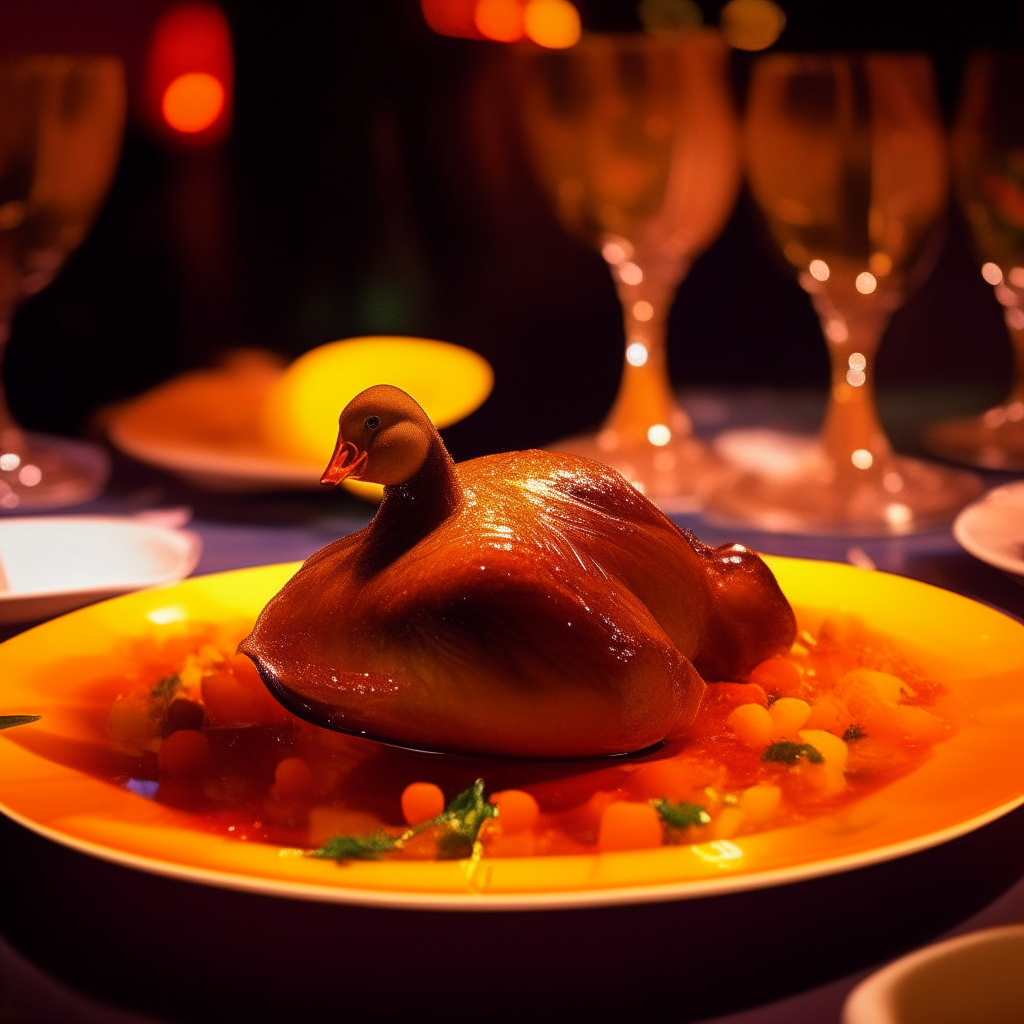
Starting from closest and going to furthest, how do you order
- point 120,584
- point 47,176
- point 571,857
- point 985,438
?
point 571,857 → point 120,584 → point 47,176 → point 985,438

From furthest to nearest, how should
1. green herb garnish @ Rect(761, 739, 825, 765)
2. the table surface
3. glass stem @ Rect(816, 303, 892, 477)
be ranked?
glass stem @ Rect(816, 303, 892, 477) < the table surface < green herb garnish @ Rect(761, 739, 825, 765)

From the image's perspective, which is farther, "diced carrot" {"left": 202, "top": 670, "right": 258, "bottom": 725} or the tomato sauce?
Result: "diced carrot" {"left": 202, "top": 670, "right": 258, "bottom": 725}

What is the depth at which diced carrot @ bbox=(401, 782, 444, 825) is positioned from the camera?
70 centimetres

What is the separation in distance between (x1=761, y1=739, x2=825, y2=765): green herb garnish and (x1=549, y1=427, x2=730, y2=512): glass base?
83cm

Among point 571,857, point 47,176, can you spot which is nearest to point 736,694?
point 571,857

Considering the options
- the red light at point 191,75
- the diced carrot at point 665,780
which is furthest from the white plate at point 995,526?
the red light at point 191,75

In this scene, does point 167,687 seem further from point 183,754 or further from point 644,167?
point 644,167

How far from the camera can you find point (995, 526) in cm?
126

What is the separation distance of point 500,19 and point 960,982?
1.91 m

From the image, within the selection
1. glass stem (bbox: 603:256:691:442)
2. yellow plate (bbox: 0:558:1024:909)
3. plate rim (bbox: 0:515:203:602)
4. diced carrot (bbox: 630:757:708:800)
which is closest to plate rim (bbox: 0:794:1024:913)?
yellow plate (bbox: 0:558:1024:909)

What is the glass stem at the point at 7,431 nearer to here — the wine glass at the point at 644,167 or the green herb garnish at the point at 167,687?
the wine glass at the point at 644,167

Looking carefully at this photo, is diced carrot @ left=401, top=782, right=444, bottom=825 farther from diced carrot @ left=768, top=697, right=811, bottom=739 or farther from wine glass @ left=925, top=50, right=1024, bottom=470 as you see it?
wine glass @ left=925, top=50, right=1024, bottom=470

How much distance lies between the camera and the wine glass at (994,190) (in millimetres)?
1652

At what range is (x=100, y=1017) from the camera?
626 millimetres
